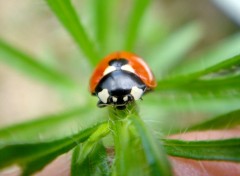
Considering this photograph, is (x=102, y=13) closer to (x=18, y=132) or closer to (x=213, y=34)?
(x=18, y=132)

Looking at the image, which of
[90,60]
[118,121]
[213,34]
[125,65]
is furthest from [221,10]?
[118,121]

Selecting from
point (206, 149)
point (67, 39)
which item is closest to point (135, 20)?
point (206, 149)

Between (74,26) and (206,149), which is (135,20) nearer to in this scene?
(74,26)

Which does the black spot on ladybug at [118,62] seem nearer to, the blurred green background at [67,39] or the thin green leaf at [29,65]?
the thin green leaf at [29,65]

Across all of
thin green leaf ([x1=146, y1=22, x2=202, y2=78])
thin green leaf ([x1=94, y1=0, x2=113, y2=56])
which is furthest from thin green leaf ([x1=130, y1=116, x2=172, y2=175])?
thin green leaf ([x1=146, y1=22, x2=202, y2=78])

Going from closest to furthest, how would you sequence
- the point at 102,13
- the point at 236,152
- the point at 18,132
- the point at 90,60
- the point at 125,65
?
the point at 236,152 → the point at 125,65 → the point at 18,132 → the point at 90,60 → the point at 102,13

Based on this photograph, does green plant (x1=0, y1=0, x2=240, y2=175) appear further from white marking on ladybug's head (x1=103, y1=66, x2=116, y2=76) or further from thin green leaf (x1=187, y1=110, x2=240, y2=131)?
white marking on ladybug's head (x1=103, y1=66, x2=116, y2=76)
